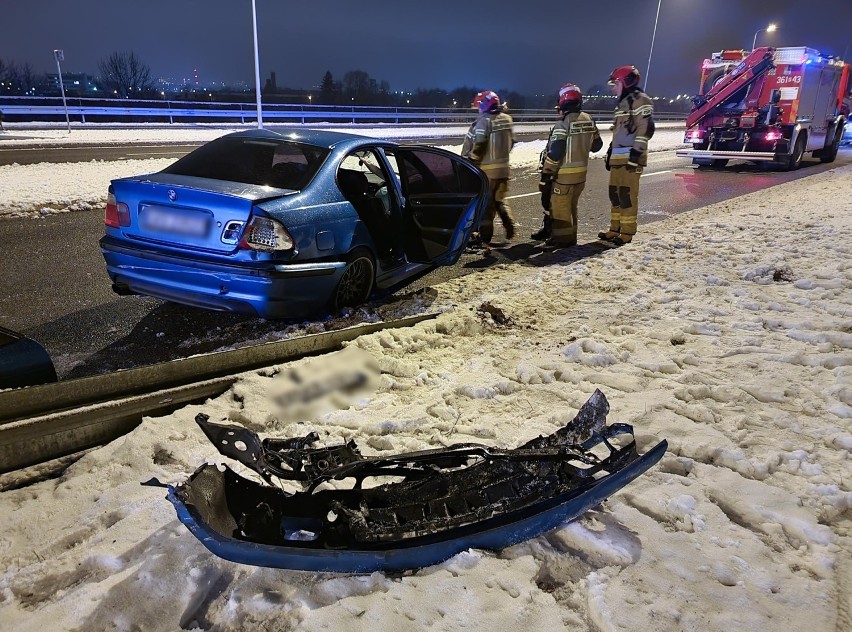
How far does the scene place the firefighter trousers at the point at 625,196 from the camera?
24.4 feet

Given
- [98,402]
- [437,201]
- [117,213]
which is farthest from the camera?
[437,201]

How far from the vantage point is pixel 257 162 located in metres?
4.45

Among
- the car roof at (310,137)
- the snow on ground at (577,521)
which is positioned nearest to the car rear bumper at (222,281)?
the snow on ground at (577,521)

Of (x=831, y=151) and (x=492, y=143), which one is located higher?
(x=492, y=143)

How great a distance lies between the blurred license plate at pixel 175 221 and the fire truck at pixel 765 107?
15.4 metres

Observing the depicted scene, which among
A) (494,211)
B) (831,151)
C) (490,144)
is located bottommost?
(494,211)

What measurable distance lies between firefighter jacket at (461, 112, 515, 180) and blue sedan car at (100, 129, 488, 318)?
2.55 metres

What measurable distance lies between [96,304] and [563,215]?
17.9 ft

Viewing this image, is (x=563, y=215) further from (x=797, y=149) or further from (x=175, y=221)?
(x=797, y=149)

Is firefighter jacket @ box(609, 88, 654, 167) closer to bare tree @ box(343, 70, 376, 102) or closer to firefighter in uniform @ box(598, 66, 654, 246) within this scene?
firefighter in uniform @ box(598, 66, 654, 246)

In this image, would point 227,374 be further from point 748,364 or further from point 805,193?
point 805,193

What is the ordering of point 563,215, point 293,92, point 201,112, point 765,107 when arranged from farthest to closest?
point 293,92 → point 201,112 → point 765,107 → point 563,215

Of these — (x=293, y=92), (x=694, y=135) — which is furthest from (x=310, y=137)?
(x=293, y=92)

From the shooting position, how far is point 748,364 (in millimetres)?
3816
